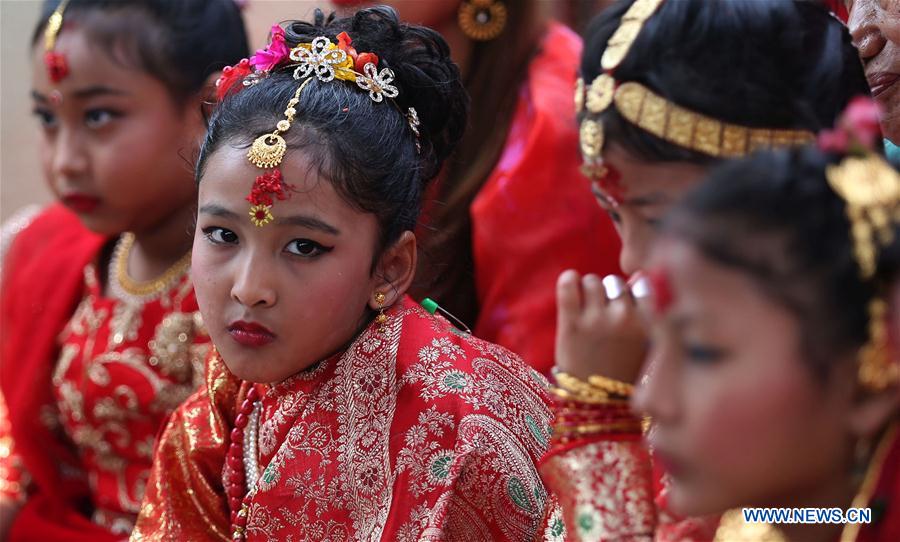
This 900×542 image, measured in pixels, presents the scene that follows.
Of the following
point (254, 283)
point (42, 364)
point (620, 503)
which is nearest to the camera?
point (620, 503)

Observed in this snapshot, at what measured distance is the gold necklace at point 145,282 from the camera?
259 centimetres

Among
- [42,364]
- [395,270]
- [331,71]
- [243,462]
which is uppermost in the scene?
[331,71]

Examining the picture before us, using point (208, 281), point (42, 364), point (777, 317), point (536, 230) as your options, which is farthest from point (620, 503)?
point (42, 364)

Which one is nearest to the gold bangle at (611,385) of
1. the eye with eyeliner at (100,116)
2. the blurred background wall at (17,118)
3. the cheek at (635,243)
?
the cheek at (635,243)

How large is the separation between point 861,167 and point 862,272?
111 mm

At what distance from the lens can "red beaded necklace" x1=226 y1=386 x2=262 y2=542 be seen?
1847 mm

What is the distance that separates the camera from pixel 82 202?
2.57m

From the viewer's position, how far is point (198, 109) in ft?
8.39

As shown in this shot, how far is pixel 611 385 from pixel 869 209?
387 millimetres

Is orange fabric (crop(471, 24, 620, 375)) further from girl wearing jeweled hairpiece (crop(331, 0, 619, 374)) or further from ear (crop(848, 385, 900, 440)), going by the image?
ear (crop(848, 385, 900, 440))

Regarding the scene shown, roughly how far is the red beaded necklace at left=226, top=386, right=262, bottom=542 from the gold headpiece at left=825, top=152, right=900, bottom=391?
1.08 meters

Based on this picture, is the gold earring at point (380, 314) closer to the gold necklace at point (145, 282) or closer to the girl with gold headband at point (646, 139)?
the girl with gold headband at point (646, 139)

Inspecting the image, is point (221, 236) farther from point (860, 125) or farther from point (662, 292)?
point (860, 125)

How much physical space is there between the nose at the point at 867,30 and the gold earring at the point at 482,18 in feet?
3.10
